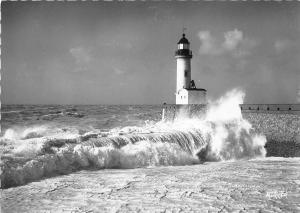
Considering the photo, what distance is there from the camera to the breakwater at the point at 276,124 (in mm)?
14711

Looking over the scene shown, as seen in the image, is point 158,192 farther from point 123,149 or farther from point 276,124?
point 276,124

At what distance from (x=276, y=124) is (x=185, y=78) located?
5.79m

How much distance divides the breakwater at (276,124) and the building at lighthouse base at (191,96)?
128 cm

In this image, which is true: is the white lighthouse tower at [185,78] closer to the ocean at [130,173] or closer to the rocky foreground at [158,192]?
the ocean at [130,173]

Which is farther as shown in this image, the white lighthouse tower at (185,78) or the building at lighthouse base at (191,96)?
the white lighthouse tower at (185,78)

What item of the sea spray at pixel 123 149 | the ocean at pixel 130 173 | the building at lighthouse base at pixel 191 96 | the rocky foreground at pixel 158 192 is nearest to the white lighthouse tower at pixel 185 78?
the building at lighthouse base at pixel 191 96

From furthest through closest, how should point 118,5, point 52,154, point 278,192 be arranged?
point 118,5, point 52,154, point 278,192

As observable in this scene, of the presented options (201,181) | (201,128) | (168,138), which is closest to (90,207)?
(201,181)

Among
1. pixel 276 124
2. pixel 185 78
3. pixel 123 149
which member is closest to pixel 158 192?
pixel 123 149

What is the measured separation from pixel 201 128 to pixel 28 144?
6953 millimetres

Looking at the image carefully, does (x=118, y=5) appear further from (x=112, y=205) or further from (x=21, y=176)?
(x=112, y=205)

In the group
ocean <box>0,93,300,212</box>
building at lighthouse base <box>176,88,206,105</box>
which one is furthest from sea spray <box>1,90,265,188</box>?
building at lighthouse base <box>176,88,206,105</box>

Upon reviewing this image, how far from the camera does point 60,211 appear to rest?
5.67m

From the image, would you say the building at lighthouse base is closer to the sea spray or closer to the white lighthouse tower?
the white lighthouse tower
